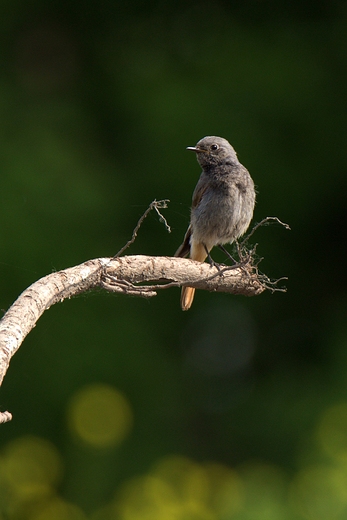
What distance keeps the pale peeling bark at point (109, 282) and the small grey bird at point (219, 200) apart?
106 centimetres

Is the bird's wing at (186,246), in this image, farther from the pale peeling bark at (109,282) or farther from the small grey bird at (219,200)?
the pale peeling bark at (109,282)

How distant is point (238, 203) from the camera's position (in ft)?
12.6

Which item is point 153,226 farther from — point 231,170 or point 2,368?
point 2,368

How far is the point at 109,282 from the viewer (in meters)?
2.13

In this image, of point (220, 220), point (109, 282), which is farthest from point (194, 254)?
point (109, 282)

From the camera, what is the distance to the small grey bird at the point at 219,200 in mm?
3855

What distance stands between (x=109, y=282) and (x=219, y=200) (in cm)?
184

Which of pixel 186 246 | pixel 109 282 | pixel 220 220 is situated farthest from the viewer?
pixel 186 246

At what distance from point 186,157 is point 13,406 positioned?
2329 mm

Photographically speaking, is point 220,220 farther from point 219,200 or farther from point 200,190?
point 200,190

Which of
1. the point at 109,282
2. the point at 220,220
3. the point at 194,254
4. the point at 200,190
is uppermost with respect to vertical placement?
the point at 109,282

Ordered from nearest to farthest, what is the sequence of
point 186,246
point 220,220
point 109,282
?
point 109,282 → point 220,220 → point 186,246

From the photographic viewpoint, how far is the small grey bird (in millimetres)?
3855

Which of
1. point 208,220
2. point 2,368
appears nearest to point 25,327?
point 2,368
